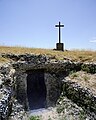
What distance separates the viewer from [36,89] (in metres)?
24.0

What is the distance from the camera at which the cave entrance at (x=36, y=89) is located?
22083 mm

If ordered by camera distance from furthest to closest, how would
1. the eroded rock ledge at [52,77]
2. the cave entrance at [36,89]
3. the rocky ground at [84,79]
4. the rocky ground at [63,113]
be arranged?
1. the cave entrance at [36,89]
2. the rocky ground at [84,79]
3. the eroded rock ledge at [52,77]
4. the rocky ground at [63,113]

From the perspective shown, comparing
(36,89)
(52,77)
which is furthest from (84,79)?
(36,89)

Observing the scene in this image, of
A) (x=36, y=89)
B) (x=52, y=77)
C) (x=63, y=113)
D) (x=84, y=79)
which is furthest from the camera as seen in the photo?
(x=36, y=89)

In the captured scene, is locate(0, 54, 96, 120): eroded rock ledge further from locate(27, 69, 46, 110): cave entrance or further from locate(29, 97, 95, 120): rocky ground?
locate(27, 69, 46, 110): cave entrance

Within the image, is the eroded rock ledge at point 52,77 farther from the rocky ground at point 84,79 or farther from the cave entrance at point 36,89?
the cave entrance at point 36,89

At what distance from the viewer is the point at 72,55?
24.7m

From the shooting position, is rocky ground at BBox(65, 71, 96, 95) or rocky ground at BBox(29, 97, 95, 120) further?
rocky ground at BBox(65, 71, 96, 95)

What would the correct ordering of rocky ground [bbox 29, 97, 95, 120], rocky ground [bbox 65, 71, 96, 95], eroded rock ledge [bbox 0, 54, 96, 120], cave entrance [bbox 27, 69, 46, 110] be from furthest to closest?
cave entrance [bbox 27, 69, 46, 110]
rocky ground [bbox 65, 71, 96, 95]
eroded rock ledge [bbox 0, 54, 96, 120]
rocky ground [bbox 29, 97, 95, 120]

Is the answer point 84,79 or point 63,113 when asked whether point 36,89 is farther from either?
point 63,113

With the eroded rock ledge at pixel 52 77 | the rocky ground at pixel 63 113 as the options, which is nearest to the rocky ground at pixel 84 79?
the eroded rock ledge at pixel 52 77

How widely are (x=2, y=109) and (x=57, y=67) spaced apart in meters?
10.8

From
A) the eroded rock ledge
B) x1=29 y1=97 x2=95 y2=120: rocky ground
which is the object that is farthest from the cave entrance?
x1=29 y1=97 x2=95 y2=120: rocky ground

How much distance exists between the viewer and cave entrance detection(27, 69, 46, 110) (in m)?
22.1
